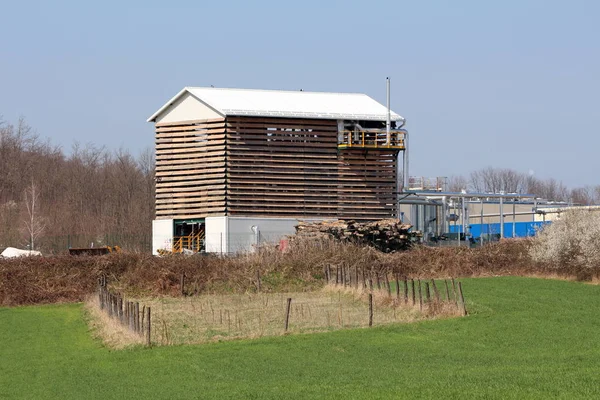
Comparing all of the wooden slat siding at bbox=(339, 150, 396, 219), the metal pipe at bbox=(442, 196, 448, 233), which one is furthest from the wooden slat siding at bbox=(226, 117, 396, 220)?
the metal pipe at bbox=(442, 196, 448, 233)

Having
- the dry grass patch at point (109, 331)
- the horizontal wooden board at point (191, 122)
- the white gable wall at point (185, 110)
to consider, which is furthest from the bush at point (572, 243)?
the dry grass patch at point (109, 331)

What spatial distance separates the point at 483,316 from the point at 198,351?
34.3 ft

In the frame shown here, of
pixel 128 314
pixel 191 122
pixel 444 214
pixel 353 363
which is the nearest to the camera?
pixel 353 363

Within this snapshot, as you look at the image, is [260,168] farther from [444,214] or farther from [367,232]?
[444,214]

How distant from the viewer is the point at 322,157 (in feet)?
198

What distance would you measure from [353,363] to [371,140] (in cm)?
3868

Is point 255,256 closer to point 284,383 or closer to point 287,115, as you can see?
point 287,115

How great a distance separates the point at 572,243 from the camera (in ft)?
161

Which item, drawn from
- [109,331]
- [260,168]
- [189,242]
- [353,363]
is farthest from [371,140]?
[353,363]

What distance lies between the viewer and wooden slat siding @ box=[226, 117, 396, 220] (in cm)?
5875

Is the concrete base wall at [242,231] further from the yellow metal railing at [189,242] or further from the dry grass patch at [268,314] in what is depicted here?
the dry grass patch at [268,314]

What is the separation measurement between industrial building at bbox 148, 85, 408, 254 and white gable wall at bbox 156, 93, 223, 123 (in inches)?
2.4

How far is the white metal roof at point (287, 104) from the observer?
2349 inches

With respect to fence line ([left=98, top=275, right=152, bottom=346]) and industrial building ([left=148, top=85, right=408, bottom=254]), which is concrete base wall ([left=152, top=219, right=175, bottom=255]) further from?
fence line ([left=98, top=275, right=152, bottom=346])
